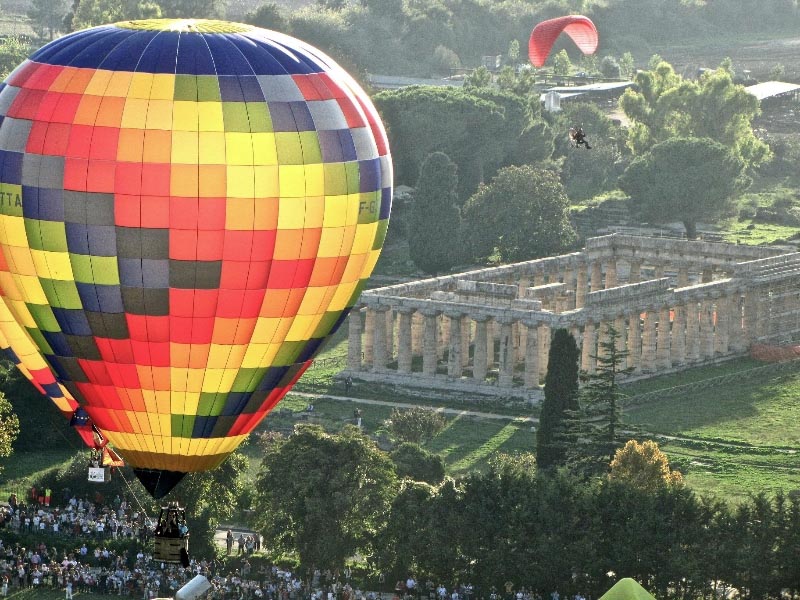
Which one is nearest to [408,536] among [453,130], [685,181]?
[685,181]

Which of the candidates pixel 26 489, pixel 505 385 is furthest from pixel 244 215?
pixel 505 385

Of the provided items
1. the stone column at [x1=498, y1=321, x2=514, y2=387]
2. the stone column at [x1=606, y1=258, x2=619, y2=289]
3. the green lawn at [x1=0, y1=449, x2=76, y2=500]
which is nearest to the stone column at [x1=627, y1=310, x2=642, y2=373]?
the stone column at [x1=498, y1=321, x2=514, y2=387]

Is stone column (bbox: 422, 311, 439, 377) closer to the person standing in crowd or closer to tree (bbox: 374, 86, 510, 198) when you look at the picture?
the person standing in crowd

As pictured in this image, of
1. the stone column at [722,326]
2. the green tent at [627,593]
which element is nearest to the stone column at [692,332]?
the stone column at [722,326]

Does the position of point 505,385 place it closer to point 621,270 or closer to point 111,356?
point 621,270

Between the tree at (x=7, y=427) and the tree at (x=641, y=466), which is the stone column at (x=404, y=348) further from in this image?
the tree at (x=641, y=466)

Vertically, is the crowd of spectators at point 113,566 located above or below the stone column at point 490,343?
below

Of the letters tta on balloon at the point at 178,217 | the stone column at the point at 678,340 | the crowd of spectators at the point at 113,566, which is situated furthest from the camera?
the stone column at the point at 678,340
